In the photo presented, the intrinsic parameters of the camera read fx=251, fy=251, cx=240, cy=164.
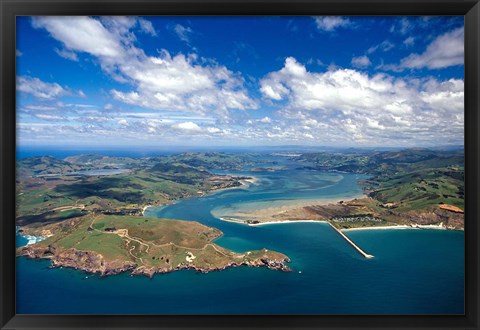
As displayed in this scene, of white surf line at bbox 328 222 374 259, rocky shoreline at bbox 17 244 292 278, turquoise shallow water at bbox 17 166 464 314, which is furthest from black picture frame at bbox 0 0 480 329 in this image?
white surf line at bbox 328 222 374 259

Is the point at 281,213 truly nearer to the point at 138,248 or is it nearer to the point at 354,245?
the point at 354,245

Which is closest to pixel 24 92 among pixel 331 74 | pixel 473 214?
pixel 331 74
